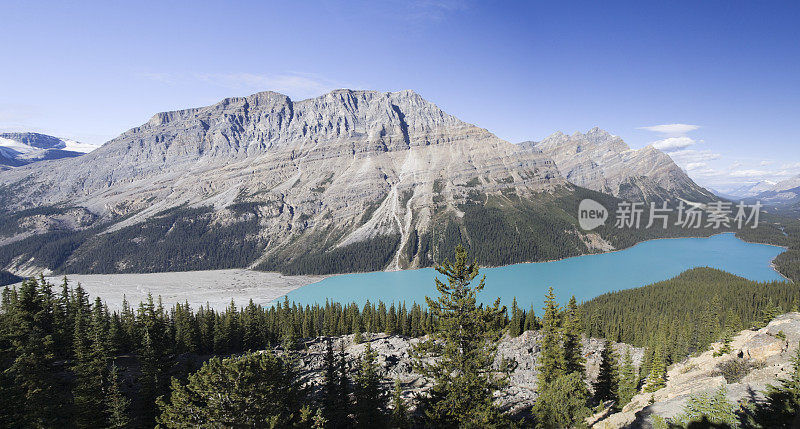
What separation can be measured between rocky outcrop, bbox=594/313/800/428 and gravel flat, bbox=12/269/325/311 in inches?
4471

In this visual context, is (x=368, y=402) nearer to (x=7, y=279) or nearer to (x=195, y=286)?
(x=195, y=286)

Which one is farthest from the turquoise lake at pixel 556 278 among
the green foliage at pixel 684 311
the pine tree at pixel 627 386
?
the pine tree at pixel 627 386

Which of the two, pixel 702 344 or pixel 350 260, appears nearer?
pixel 702 344

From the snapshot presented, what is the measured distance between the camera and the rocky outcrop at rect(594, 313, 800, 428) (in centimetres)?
2188

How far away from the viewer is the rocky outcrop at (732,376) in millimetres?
21875

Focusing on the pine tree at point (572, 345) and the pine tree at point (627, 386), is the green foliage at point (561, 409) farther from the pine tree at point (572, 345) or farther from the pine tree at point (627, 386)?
the pine tree at point (627, 386)

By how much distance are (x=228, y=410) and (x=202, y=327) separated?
156 ft

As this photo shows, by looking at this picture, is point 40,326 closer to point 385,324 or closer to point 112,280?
point 385,324

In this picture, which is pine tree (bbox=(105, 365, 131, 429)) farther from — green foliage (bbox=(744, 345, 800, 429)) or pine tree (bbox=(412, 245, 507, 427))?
green foliage (bbox=(744, 345, 800, 429))

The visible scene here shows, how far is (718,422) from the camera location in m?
16.1

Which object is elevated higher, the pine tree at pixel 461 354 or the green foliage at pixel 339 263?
the pine tree at pixel 461 354

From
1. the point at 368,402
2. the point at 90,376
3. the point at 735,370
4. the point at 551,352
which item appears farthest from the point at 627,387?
the point at 90,376

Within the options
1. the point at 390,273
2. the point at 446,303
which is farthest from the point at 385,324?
the point at 390,273

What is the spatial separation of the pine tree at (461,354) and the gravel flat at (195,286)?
115427 mm
